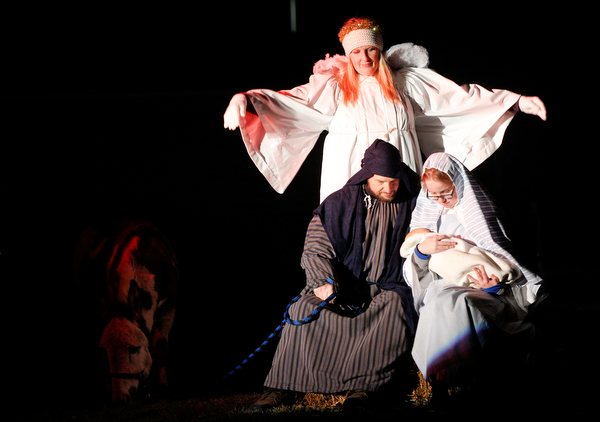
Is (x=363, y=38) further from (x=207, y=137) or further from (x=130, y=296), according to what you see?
(x=130, y=296)

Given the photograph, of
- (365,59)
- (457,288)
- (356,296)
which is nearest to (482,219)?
(457,288)

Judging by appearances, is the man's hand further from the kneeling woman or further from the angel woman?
the angel woman

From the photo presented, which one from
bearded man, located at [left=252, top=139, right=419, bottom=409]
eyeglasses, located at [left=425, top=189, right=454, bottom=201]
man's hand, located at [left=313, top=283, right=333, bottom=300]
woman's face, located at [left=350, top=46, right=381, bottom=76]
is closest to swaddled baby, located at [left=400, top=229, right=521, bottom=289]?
eyeglasses, located at [left=425, top=189, right=454, bottom=201]

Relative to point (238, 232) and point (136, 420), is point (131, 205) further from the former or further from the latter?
point (136, 420)

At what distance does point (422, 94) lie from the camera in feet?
14.0

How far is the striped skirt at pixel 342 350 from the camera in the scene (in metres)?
3.27

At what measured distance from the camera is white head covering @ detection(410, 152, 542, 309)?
3.15 metres

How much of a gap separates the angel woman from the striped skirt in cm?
103

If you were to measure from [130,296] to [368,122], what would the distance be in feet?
5.87

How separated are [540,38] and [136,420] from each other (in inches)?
158

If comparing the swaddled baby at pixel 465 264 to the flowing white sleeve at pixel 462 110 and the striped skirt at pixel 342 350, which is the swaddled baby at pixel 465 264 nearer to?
the striped skirt at pixel 342 350

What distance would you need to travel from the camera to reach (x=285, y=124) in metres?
4.34

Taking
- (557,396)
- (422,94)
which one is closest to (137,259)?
(422,94)

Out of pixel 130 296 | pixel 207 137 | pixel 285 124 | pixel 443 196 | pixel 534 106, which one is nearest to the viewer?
pixel 443 196
